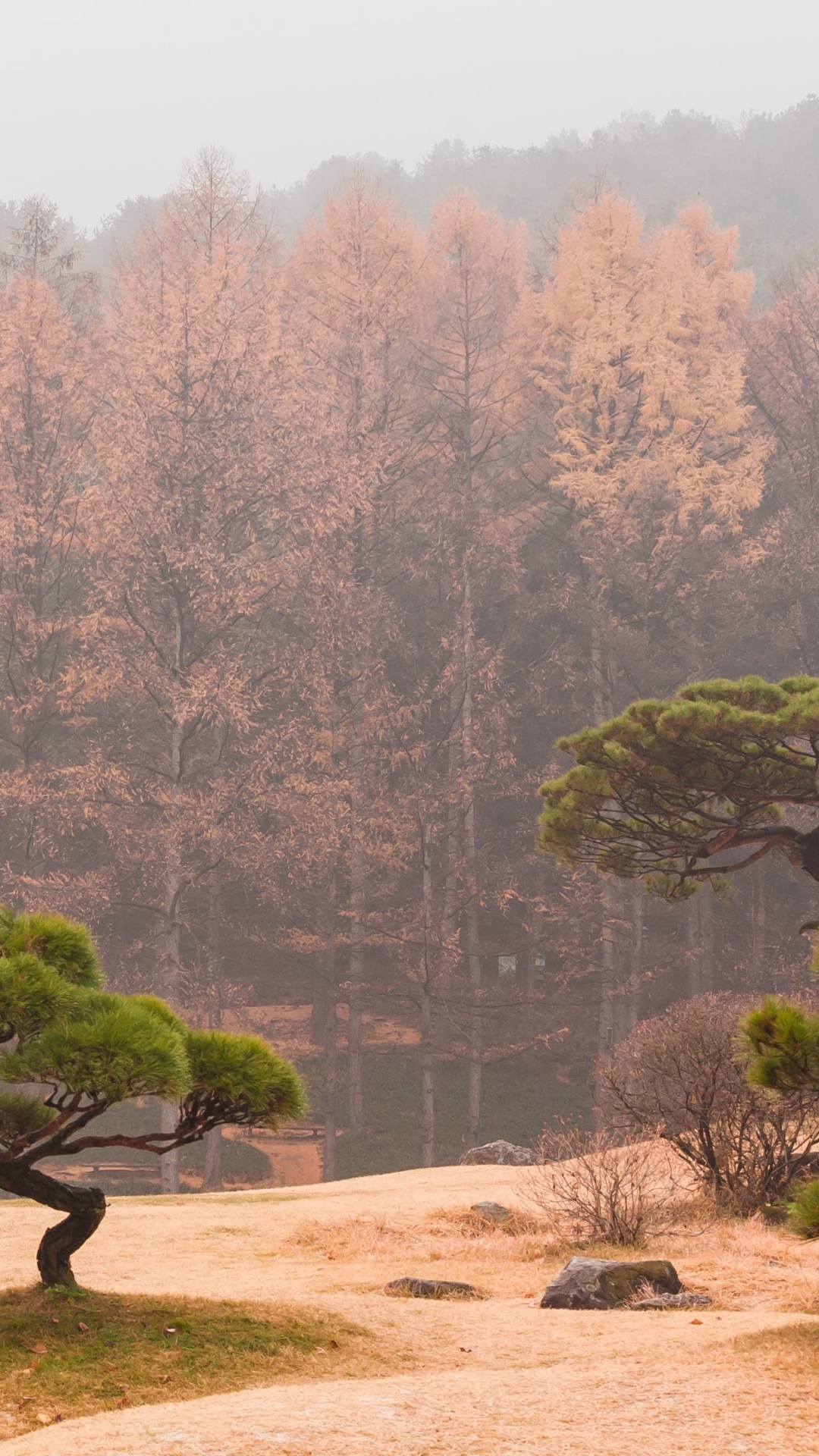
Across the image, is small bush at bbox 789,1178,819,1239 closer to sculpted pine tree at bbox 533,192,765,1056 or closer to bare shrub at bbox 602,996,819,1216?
bare shrub at bbox 602,996,819,1216

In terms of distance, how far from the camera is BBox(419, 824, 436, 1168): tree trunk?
2219cm

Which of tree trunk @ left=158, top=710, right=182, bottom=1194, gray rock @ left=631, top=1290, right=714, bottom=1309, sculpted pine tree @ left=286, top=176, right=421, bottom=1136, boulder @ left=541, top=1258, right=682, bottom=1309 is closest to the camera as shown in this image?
gray rock @ left=631, top=1290, right=714, bottom=1309

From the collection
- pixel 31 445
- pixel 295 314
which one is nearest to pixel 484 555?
pixel 295 314

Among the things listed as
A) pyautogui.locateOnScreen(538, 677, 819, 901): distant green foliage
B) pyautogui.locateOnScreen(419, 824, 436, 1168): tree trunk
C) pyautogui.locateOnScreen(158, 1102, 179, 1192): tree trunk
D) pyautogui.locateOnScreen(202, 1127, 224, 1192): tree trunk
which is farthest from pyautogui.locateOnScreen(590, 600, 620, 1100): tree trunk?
pyautogui.locateOnScreen(538, 677, 819, 901): distant green foliage

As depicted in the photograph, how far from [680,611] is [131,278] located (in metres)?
13.4

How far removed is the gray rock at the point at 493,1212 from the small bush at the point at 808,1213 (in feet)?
19.2

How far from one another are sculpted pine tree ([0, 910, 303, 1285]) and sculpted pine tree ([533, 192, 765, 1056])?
1790cm

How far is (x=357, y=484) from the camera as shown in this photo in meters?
24.1

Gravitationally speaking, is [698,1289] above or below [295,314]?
below

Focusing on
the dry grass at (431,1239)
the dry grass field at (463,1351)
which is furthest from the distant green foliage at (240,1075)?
the dry grass at (431,1239)

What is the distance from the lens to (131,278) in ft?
87.1

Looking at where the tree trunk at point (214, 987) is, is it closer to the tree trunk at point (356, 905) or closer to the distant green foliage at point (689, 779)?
the tree trunk at point (356, 905)

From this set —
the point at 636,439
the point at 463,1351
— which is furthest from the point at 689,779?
the point at 636,439

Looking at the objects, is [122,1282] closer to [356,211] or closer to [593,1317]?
[593,1317]
